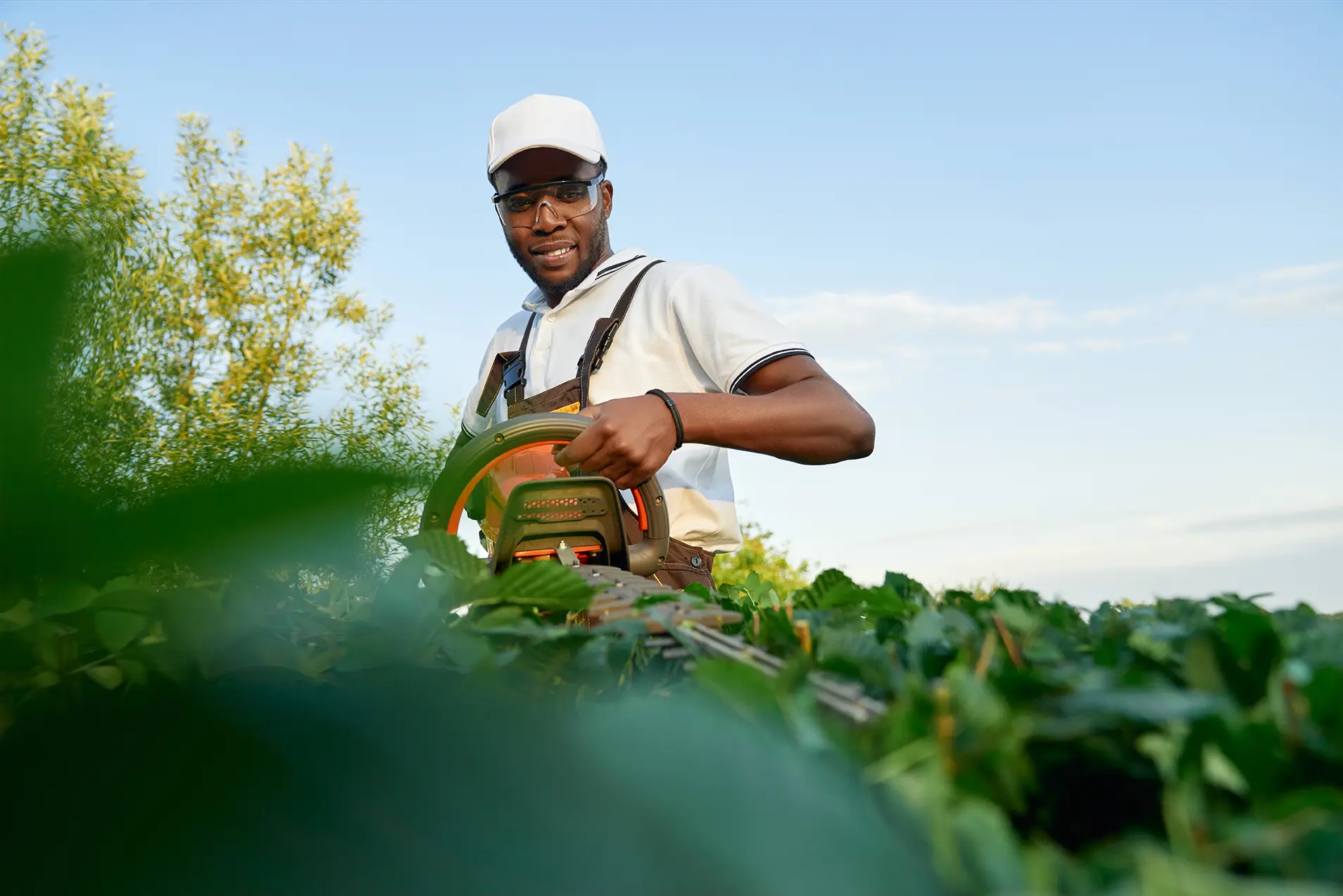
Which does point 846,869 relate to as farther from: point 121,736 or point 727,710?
point 121,736

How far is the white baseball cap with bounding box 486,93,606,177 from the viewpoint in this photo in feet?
11.8

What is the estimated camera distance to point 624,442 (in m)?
2.08

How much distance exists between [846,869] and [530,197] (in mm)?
3650

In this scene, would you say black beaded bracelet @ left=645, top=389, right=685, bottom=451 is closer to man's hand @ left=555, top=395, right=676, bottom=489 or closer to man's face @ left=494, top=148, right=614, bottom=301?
man's hand @ left=555, top=395, right=676, bottom=489

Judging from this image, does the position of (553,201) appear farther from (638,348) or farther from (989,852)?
(989,852)

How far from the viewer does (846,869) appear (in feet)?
1.37

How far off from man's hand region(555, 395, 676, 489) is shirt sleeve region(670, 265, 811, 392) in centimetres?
96

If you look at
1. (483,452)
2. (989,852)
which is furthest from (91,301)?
(483,452)

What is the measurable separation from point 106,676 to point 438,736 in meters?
0.41

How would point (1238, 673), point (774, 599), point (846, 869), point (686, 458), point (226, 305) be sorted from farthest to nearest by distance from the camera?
point (226, 305), point (686, 458), point (774, 599), point (1238, 673), point (846, 869)

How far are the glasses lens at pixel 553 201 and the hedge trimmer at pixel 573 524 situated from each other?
1.82m

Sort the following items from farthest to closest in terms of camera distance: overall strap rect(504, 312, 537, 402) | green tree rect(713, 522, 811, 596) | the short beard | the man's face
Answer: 1. green tree rect(713, 522, 811, 596)
2. the short beard
3. the man's face
4. overall strap rect(504, 312, 537, 402)

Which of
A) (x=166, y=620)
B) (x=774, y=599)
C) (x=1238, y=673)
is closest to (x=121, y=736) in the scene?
(x=166, y=620)

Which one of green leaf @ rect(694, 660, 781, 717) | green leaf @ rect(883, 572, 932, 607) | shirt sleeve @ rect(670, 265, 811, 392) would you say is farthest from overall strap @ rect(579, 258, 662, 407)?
green leaf @ rect(694, 660, 781, 717)
